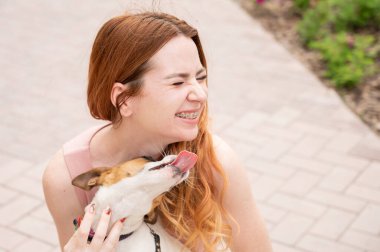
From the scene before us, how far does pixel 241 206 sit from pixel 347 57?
176 inches

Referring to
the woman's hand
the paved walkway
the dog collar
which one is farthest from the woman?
the paved walkway

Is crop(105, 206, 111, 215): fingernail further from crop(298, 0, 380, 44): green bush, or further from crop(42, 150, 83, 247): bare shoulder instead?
crop(298, 0, 380, 44): green bush

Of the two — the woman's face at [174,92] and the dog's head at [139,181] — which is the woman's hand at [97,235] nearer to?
the dog's head at [139,181]

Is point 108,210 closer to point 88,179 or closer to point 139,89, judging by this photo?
point 88,179

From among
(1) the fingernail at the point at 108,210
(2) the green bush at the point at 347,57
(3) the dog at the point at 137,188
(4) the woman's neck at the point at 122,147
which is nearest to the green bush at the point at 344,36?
(2) the green bush at the point at 347,57

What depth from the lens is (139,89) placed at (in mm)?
2055

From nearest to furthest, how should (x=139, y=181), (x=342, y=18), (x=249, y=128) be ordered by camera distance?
(x=139, y=181) → (x=249, y=128) → (x=342, y=18)

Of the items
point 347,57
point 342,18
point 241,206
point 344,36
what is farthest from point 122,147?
point 342,18

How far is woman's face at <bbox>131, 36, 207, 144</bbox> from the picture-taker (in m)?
2.02

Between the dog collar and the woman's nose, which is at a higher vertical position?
the woman's nose

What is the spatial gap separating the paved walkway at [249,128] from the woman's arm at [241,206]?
674mm

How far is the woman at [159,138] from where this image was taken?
2.02 meters

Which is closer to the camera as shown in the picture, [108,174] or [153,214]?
[108,174]

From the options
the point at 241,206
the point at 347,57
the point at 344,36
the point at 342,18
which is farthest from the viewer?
the point at 342,18
